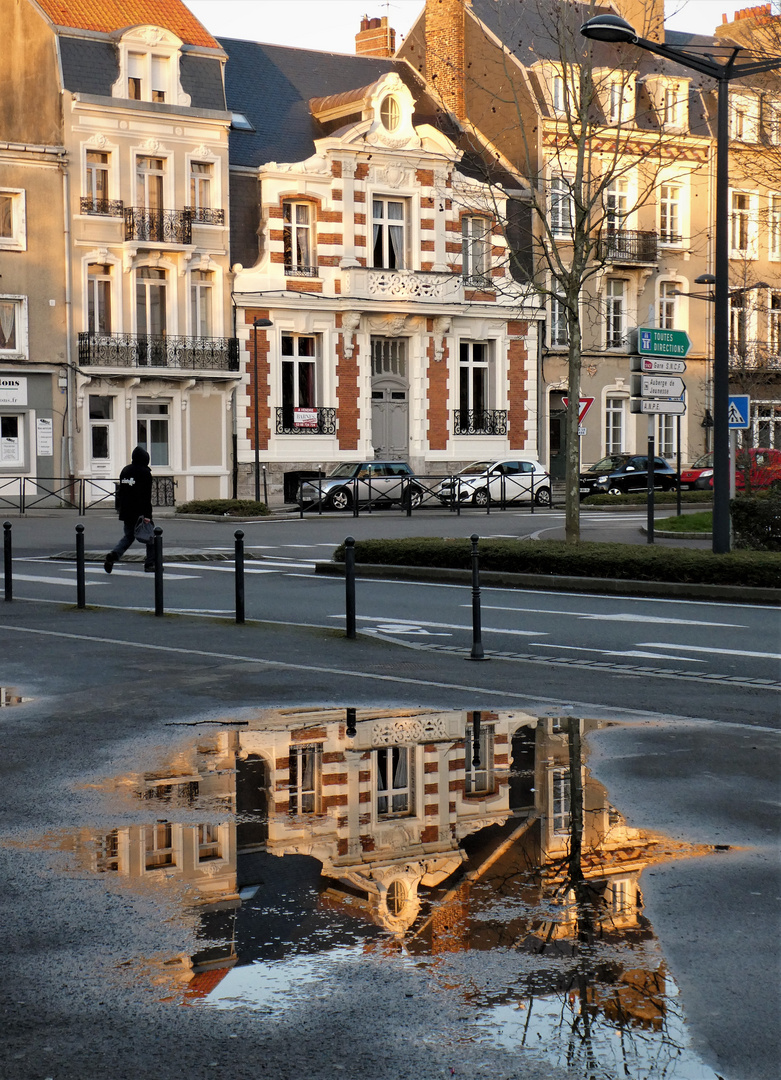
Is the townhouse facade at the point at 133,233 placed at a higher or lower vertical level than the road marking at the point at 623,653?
higher

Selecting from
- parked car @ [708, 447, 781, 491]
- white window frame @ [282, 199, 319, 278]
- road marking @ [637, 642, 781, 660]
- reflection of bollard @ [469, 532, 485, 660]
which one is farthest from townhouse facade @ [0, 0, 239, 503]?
reflection of bollard @ [469, 532, 485, 660]

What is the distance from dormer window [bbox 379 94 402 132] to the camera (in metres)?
48.0

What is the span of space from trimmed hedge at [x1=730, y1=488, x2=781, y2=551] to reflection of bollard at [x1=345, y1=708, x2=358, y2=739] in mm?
12974

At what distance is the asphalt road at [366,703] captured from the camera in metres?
4.24

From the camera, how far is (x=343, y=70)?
5162 cm

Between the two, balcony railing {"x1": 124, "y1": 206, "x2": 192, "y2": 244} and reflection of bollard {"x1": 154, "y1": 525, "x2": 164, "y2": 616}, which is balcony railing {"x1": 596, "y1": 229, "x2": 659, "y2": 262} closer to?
balcony railing {"x1": 124, "y1": 206, "x2": 192, "y2": 244}

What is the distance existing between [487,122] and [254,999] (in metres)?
52.4

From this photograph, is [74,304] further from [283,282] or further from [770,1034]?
[770,1034]

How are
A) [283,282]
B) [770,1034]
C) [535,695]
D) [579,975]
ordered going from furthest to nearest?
[283,282] → [535,695] → [579,975] → [770,1034]

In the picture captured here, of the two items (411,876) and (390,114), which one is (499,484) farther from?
(411,876)

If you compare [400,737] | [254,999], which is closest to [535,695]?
[400,737]

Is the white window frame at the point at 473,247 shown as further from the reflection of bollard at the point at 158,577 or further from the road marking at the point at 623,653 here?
the road marking at the point at 623,653

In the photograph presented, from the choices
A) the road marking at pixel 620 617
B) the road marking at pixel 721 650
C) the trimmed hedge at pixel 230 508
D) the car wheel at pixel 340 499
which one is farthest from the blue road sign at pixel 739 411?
the car wheel at pixel 340 499

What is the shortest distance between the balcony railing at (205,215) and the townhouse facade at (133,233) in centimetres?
6
